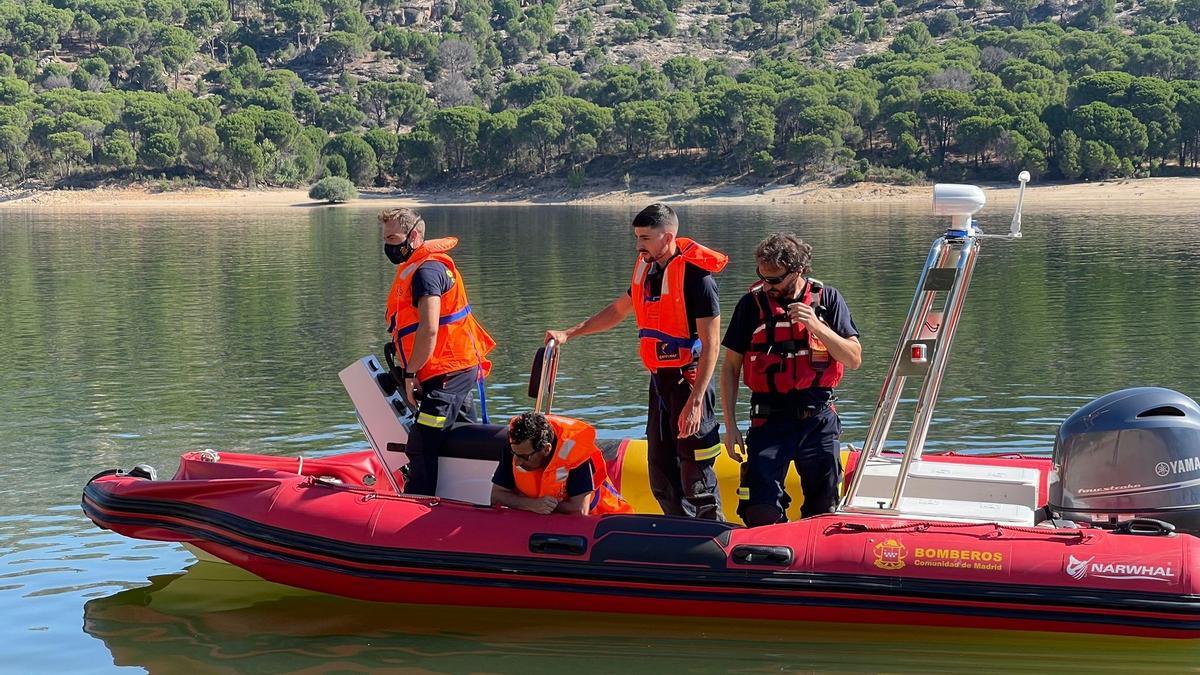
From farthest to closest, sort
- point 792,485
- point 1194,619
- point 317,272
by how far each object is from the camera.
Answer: point 317,272
point 792,485
point 1194,619

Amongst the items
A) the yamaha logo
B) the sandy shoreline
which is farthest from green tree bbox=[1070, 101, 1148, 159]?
the yamaha logo

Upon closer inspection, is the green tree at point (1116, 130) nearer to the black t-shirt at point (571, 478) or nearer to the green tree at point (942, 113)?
the green tree at point (942, 113)

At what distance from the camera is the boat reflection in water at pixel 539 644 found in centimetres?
615

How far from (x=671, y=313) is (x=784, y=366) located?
652 millimetres

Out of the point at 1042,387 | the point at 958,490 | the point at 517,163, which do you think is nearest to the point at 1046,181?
the point at 517,163

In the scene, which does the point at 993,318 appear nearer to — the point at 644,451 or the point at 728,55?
the point at 644,451

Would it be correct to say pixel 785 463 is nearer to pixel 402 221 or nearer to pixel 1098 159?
pixel 402 221

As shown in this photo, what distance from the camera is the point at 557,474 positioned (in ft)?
21.0

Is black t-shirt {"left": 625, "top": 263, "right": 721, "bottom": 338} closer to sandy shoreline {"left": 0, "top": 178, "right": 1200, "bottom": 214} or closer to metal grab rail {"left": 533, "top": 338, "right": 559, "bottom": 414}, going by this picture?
metal grab rail {"left": 533, "top": 338, "right": 559, "bottom": 414}

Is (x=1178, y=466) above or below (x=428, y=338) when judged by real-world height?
below

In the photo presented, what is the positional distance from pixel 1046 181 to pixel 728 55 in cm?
5229

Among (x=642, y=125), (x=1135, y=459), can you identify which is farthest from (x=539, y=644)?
(x=642, y=125)

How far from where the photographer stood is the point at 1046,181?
2244 inches

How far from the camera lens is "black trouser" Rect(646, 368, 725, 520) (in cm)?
642
